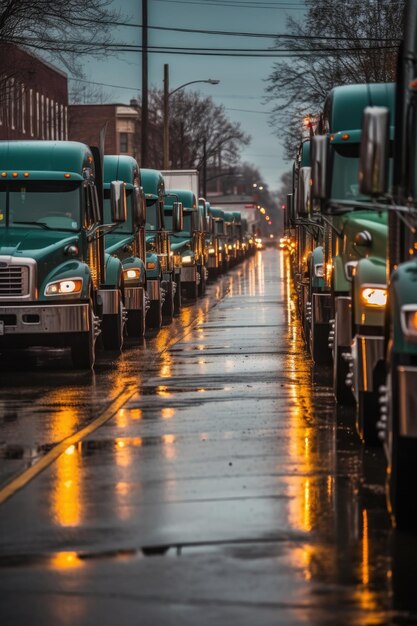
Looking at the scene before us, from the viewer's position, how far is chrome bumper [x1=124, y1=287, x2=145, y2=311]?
1027 inches

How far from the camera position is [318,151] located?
10914mm

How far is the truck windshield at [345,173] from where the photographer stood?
51.5ft

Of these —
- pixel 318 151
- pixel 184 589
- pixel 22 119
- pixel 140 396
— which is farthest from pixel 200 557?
pixel 22 119

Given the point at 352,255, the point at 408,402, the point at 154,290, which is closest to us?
the point at 408,402

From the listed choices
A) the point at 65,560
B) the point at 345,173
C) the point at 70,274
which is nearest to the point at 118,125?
the point at 70,274

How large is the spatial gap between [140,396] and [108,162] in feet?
39.8

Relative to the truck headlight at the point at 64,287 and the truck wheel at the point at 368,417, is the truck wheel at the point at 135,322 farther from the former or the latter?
the truck wheel at the point at 368,417

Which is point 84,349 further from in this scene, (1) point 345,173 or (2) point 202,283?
(2) point 202,283

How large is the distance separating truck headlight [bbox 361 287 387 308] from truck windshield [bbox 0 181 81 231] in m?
8.99

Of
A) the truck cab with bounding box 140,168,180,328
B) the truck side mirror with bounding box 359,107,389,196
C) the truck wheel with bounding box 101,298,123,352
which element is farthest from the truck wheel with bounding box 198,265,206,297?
the truck side mirror with bounding box 359,107,389,196

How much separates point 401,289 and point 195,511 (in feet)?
5.94

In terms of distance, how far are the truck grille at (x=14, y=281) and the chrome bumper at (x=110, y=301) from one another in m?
3.69

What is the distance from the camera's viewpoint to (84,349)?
1948 cm

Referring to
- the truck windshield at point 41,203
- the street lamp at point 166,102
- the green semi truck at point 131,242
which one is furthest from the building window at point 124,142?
the truck windshield at point 41,203
